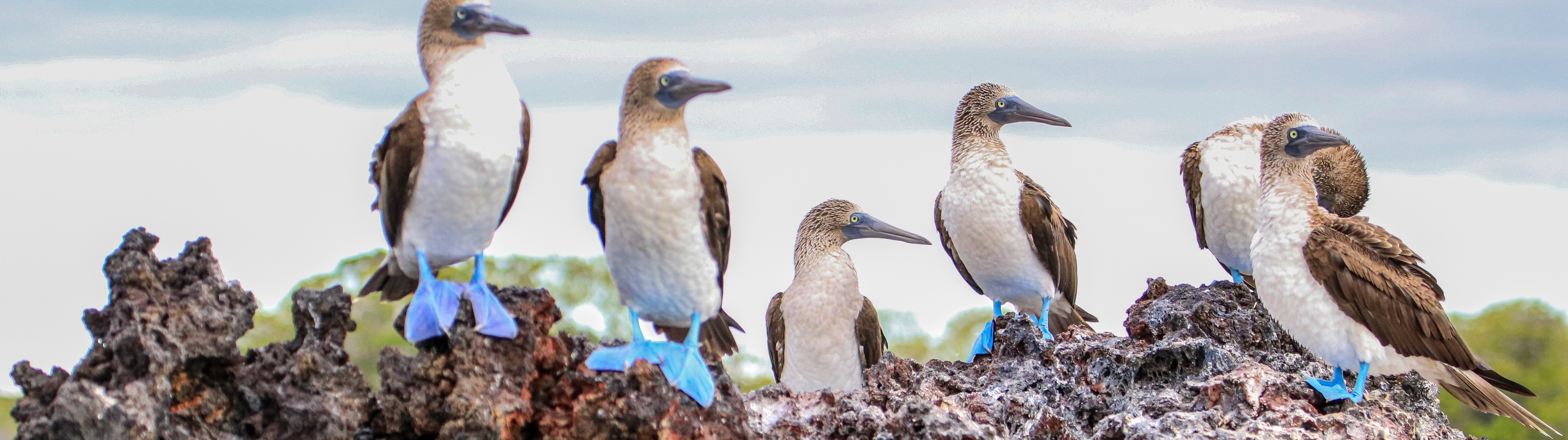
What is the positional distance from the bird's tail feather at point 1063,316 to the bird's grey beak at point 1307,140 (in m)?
3.02

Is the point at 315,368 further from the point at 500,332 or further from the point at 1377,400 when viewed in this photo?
the point at 1377,400

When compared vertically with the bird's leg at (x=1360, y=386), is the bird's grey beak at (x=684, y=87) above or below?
above

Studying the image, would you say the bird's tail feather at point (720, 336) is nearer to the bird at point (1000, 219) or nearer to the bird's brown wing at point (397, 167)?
the bird's brown wing at point (397, 167)

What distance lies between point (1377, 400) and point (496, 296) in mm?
6175

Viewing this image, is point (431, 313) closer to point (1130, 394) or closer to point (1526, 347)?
point (1130, 394)

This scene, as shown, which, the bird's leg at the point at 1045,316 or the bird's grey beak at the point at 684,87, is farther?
the bird's leg at the point at 1045,316

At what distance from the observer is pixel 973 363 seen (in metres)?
9.72

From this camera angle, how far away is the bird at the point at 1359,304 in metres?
8.09

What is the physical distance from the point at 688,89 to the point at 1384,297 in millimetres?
4865

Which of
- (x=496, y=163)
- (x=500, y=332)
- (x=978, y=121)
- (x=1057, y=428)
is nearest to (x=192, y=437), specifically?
(x=500, y=332)

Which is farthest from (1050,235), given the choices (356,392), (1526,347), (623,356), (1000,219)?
(1526,347)

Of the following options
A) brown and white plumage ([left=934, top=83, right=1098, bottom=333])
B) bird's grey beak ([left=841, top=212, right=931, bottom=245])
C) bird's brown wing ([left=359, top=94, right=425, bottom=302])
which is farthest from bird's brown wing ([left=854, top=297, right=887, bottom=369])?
bird's brown wing ([left=359, top=94, right=425, bottom=302])

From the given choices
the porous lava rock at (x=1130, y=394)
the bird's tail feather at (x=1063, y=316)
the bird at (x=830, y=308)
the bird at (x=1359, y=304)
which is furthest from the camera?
the bird's tail feather at (x=1063, y=316)

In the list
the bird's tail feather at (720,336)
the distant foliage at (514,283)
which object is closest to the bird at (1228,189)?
the bird's tail feather at (720,336)
